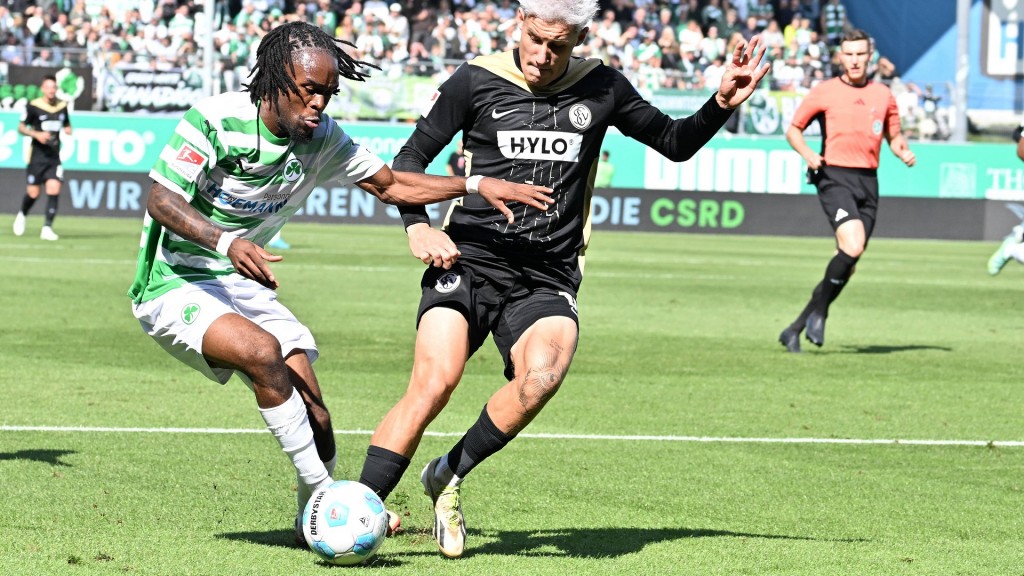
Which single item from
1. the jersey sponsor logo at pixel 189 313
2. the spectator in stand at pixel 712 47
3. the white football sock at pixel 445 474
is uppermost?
the jersey sponsor logo at pixel 189 313

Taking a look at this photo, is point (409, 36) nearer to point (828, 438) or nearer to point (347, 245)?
point (347, 245)

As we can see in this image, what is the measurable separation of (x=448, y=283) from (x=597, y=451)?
231 centimetres

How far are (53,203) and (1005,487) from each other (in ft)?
64.0

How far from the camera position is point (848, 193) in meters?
12.6

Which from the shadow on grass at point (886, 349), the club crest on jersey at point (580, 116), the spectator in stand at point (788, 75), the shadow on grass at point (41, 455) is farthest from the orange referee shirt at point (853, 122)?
the spectator in stand at point (788, 75)

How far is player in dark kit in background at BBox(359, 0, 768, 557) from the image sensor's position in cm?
546

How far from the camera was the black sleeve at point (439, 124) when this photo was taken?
19.0ft

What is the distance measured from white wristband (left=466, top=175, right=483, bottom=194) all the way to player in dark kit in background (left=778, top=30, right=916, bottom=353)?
24.0 feet

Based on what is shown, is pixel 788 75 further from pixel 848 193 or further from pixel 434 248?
pixel 434 248

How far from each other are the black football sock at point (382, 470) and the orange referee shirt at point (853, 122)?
8190mm

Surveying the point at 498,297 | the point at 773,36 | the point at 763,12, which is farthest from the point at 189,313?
A: the point at 763,12

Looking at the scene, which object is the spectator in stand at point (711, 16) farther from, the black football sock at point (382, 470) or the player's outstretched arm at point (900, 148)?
the black football sock at point (382, 470)

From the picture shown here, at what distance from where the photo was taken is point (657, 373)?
36.1 feet

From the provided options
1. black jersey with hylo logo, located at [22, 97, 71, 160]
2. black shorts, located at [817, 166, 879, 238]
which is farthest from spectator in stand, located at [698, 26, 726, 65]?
black shorts, located at [817, 166, 879, 238]
